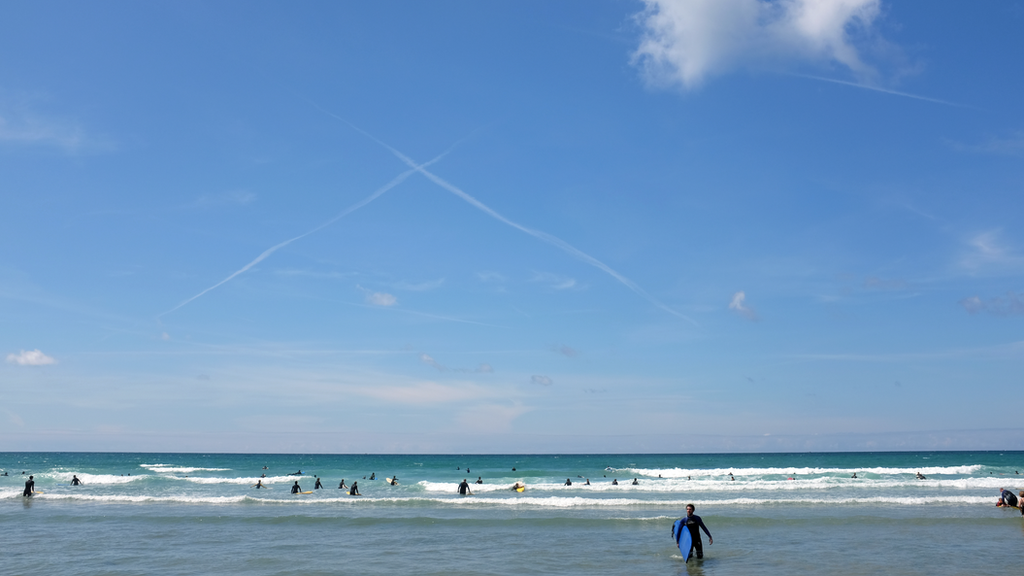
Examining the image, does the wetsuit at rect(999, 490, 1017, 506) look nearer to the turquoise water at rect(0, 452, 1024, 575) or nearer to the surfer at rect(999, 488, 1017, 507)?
the surfer at rect(999, 488, 1017, 507)

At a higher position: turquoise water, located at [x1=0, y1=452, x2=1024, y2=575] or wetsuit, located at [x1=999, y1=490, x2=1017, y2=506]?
wetsuit, located at [x1=999, y1=490, x2=1017, y2=506]

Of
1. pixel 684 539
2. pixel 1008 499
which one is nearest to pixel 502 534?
pixel 684 539

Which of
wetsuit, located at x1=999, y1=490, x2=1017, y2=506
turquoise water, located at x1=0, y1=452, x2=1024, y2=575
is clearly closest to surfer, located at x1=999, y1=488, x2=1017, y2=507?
wetsuit, located at x1=999, y1=490, x2=1017, y2=506

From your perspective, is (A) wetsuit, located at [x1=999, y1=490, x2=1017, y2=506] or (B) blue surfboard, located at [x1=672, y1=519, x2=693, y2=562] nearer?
(B) blue surfboard, located at [x1=672, y1=519, x2=693, y2=562]

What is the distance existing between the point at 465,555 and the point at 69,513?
74.1 feet

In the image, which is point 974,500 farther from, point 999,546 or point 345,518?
point 345,518

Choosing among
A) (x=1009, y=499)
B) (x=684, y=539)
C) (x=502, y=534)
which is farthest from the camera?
(x=1009, y=499)

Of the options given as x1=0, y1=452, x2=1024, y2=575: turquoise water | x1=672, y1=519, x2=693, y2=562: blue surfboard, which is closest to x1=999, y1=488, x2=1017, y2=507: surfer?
x1=0, y1=452, x2=1024, y2=575: turquoise water

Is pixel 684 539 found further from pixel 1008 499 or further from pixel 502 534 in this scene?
pixel 1008 499

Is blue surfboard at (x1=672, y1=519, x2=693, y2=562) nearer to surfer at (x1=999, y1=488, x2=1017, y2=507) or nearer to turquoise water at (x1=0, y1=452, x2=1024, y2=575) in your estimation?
turquoise water at (x1=0, y1=452, x2=1024, y2=575)

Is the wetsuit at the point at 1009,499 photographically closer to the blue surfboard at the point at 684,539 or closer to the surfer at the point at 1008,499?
the surfer at the point at 1008,499

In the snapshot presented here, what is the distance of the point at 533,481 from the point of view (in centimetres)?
5584

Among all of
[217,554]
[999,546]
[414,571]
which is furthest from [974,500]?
[217,554]

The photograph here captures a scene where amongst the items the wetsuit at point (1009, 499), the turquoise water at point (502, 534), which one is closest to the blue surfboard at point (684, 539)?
the turquoise water at point (502, 534)
